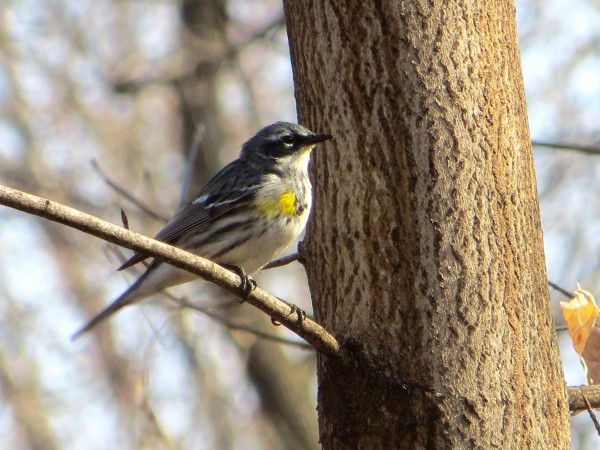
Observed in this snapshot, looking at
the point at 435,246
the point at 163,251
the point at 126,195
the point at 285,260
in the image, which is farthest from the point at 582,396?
the point at 126,195

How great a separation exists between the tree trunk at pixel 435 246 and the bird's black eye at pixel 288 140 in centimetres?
184

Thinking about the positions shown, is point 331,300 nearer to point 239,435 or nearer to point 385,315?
point 385,315

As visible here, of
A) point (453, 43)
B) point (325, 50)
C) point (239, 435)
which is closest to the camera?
point (453, 43)

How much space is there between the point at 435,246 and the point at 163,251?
1021 mm

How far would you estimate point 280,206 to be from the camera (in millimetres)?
5531

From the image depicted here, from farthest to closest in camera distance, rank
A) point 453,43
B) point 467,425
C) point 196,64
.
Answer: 1. point 196,64
2. point 453,43
3. point 467,425

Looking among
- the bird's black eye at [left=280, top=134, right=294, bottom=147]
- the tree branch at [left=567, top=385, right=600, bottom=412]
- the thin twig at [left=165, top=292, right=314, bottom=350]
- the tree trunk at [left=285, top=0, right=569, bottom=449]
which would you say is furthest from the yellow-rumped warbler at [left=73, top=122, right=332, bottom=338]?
the tree branch at [left=567, top=385, right=600, bottom=412]

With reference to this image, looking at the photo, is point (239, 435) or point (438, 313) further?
point (239, 435)

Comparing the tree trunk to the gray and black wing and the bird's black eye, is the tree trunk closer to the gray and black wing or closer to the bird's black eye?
the bird's black eye

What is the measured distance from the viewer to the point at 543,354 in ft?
11.0

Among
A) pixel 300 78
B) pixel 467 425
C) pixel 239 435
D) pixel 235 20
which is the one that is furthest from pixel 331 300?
pixel 239 435

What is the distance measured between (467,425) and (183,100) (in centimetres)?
1027

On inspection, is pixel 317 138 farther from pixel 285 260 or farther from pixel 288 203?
pixel 288 203

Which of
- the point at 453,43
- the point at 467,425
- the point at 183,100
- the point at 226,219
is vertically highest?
the point at 183,100
